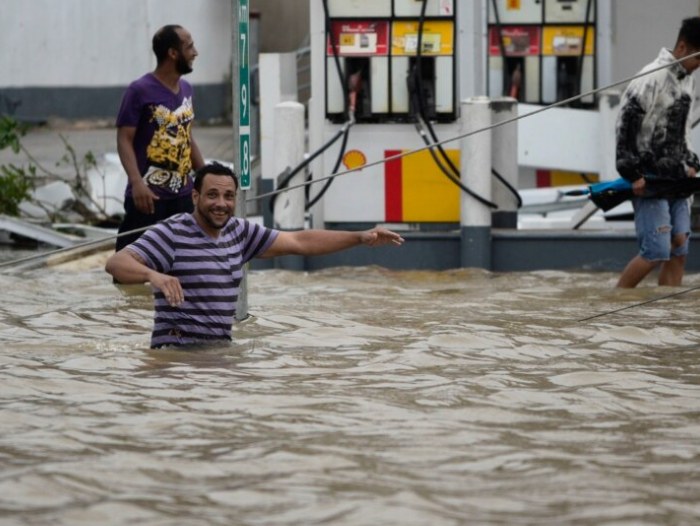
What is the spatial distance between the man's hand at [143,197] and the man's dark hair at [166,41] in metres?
0.77

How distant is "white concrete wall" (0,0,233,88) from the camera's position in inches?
891

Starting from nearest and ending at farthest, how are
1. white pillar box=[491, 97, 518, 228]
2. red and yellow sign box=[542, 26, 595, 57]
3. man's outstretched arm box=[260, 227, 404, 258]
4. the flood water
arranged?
the flood water → man's outstretched arm box=[260, 227, 404, 258] → white pillar box=[491, 97, 518, 228] → red and yellow sign box=[542, 26, 595, 57]

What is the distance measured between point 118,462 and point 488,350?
2.93m

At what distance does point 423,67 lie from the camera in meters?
11.7

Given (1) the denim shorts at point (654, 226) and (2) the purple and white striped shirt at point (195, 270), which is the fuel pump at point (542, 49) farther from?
(2) the purple and white striped shirt at point (195, 270)

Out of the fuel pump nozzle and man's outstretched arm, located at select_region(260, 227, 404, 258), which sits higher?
the fuel pump nozzle

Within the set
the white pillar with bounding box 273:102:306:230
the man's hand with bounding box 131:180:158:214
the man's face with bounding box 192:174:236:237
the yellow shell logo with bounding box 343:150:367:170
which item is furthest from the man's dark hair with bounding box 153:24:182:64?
the yellow shell logo with bounding box 343:150:367:170

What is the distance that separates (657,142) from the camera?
33.1 feet

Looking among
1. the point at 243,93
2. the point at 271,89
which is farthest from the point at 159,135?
the point at 271,89

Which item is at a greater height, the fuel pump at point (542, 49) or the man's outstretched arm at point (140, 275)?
the fuel pump at point (542, 49)

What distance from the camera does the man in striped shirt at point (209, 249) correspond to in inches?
293

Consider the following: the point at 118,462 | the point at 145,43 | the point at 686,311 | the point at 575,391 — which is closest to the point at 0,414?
the point at 118,462

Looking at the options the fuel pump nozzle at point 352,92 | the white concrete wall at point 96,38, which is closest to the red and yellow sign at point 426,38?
the fuel pump nozzle at point 352,92

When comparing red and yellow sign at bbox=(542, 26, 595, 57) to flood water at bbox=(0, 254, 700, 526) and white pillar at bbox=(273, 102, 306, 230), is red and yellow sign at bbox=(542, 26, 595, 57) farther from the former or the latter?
flood water at bbox=(0, 254, 700, 526)
